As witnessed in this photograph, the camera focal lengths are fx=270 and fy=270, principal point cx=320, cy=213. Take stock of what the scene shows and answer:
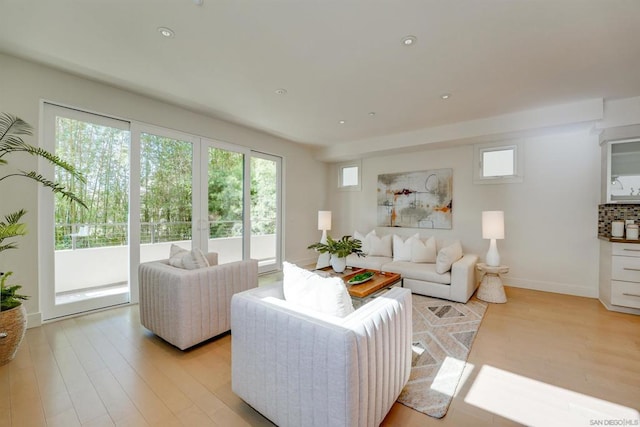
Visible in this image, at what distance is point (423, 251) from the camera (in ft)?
13.9

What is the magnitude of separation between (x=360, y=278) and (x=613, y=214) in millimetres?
3538

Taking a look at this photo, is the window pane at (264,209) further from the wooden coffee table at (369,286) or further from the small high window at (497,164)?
the small high window at (497,164)

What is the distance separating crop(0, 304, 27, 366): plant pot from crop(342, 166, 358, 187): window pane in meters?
5.22

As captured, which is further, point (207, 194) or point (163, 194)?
point (207, 194)

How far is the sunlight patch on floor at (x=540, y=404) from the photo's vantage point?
1.58 meters

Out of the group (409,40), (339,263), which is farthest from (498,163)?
(339,263)

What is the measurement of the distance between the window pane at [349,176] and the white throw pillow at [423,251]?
2.20 m

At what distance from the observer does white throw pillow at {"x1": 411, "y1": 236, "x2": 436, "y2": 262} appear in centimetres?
421

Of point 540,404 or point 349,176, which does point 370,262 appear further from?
point 540,404

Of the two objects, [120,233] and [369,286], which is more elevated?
[120,233]

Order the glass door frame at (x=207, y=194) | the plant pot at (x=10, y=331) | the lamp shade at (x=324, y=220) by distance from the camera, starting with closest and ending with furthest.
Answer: the plant pot at (x=10, y=331), the glass door frame at (x=207, y=194), the lamp shade at (x=324, y=220)

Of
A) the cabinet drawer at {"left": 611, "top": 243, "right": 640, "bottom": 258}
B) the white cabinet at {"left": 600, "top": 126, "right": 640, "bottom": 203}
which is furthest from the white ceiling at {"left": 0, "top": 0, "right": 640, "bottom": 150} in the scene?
the cabinet drawer at {"left": 611, "top": 243, "right": 640, "bottom": 258}

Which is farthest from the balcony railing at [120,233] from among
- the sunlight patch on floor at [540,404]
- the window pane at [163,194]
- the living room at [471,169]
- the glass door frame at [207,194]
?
the sunlight patch on floor at [540,404]

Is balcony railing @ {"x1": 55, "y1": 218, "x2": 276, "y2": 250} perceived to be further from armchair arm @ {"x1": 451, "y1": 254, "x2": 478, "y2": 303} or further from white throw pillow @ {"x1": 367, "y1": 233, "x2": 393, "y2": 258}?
armchair arm @ {"x1": 451, "y1": 254, "x2": 478, "y2": 303}
